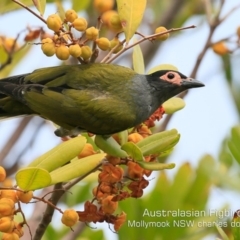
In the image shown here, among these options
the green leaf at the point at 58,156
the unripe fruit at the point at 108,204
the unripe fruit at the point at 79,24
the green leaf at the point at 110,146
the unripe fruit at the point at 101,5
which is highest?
the unripe fruit at the point at 79,24

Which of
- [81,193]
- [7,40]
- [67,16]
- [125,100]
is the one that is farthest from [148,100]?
[81,193]

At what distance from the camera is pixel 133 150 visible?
2064 millimetres

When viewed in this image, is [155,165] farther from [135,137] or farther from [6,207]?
[6,207]

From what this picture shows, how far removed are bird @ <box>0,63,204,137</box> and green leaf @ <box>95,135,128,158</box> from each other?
15 cm

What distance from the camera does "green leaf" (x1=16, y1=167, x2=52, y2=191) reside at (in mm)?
1904

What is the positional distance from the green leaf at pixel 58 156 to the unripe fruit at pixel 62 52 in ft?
1.11

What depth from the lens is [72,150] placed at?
6.68 ft

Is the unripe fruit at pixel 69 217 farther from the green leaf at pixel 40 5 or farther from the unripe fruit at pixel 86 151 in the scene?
the green leaf at pixel 40 5

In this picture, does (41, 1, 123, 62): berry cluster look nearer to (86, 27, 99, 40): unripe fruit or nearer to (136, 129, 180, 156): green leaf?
(86, 27, 99, 40): unripe fruit

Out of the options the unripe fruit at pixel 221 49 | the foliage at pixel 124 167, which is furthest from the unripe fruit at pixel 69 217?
the unripe fruit at pixel 221 49

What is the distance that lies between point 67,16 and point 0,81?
0.50 m

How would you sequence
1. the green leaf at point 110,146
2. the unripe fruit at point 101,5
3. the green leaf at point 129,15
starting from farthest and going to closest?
the unripe fruit at point 101,5, the green leaf at point 129,15, the green leaf at point 110,146

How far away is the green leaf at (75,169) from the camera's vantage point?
199 cm

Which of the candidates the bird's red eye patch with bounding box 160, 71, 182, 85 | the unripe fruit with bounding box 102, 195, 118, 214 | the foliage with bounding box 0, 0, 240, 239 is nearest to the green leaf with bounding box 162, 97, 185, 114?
the foliage with bounding box 0, 0, 240, 239
